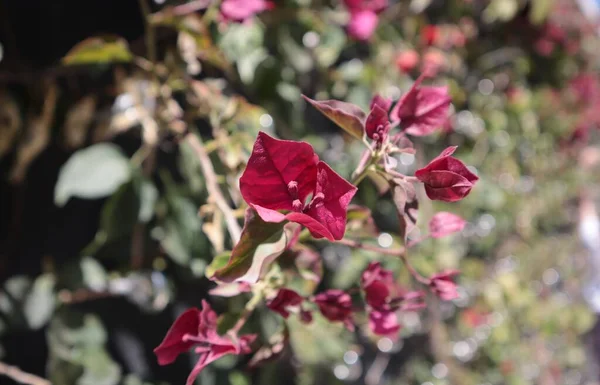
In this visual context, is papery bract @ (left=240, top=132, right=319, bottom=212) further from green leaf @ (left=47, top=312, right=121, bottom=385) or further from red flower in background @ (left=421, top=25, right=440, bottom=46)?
red flower in background @ (left=421, top=25, right=440, bottom=46)

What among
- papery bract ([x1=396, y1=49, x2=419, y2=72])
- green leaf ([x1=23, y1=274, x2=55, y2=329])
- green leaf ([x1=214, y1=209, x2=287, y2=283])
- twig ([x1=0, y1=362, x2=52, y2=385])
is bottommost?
twig ([x1=0, y1=362, x2=52, y2=385])

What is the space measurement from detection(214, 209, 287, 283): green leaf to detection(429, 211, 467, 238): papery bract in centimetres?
14

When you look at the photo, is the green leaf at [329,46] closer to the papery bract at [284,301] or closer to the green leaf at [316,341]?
the green leaf at [316,341]

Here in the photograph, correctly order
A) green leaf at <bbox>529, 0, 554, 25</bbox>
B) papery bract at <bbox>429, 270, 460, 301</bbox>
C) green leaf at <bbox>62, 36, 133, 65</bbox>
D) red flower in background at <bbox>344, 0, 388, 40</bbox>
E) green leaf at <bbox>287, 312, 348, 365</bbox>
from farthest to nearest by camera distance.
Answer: green leaf at <bbox>529, 0, 554, 25</bbox>
red flower in background at <bbox>344, 0, 388, 40</bbox>
green leaf at <bbox>287, 312, 348, 365</bbox>
green leaf at <bbox>62, 36, 133, 65</bbox>
papery bract at <bbox>429, 270, 460, 301</bbox>

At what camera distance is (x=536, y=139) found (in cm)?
135

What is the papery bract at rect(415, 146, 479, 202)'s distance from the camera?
13.1 inches

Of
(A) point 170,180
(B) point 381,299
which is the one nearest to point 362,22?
(A) point 170,180

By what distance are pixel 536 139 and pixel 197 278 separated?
3.48ft

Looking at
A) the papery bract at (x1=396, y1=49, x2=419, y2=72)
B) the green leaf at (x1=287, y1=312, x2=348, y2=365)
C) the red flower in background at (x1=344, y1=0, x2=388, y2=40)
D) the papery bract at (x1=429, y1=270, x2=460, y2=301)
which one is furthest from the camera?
the papery bract at (x1=396, y1=49, x2=419, y2=72)

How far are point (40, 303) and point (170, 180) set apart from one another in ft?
0.62

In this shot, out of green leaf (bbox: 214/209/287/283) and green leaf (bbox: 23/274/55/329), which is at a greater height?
green leaf (bbox: 214/209/287/283)

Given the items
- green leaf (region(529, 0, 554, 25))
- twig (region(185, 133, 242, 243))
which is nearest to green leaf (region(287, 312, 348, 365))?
twig (region(185, 133, 242, 243))

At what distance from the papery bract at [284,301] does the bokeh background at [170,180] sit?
63 millimetres

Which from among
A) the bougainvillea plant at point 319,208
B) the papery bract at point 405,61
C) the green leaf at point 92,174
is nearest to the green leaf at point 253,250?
the bougainvillea plant at point 319,208
